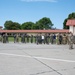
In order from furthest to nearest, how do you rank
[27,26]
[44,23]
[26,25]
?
[44,23] → [27,26] → [26,25]

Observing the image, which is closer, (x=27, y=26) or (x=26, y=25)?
(x=26, y=25)

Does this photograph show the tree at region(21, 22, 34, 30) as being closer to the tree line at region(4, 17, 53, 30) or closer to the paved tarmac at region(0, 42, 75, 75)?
the tree line at region(4, 17, 53, 30)

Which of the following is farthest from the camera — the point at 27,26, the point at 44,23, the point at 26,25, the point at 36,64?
the point at 44,23

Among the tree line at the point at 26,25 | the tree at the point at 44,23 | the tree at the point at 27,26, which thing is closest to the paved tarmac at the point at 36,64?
the tree line at the point at 26,25

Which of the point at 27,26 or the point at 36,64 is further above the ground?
the point at 27,26

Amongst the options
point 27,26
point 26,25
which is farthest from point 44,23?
point 26,25

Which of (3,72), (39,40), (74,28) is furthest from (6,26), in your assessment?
(3,72)

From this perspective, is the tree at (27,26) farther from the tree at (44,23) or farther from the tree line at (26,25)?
the tree at (44,23)

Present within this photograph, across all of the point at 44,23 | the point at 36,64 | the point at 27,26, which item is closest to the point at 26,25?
the point at 27,26

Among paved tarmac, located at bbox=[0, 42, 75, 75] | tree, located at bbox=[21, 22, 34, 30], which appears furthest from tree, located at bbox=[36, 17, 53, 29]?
paved tarmac, located at bbox=[0, 42, 75, 75]

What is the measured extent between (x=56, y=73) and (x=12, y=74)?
161 cm

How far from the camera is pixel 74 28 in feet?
151

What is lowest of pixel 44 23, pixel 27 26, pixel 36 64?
pixel 36 64

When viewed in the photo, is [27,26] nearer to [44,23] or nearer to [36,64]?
[44,23]
